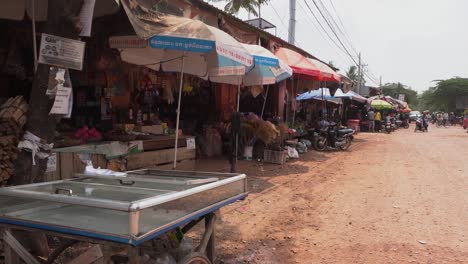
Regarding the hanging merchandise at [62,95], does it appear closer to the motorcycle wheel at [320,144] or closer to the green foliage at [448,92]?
the motorcycle wheel at [320,144]

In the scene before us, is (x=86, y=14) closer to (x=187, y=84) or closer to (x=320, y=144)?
(x=187, y=84)

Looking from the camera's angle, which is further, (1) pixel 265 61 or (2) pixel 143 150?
(1) pixel 265 61

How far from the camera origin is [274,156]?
10.3 meters

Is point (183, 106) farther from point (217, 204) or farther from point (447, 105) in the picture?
point (447, 105)

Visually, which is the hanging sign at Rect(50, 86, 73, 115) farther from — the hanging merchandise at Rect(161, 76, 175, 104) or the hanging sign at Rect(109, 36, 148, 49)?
the hanging merchandise at Rect(161, 76, 175, 104)

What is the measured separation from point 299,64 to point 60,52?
854 centimetres

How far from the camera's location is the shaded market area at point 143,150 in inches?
98.4

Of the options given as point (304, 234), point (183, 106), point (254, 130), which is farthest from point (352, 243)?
point (183, 106)

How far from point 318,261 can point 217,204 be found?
6.17ft

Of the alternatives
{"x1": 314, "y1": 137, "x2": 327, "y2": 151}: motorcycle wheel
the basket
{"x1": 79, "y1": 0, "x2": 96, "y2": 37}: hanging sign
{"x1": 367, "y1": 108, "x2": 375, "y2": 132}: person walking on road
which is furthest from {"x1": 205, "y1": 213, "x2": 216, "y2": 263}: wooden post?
{"x1": 367, "y1": 108, "x2": 375, "y2": 132}: person walking on road

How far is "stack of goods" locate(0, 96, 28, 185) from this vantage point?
3760mm

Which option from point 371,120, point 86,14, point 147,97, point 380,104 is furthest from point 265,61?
point 380,104

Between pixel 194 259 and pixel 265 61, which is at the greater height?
pixel 265 61

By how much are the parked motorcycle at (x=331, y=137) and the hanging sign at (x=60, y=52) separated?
39.0 ft
